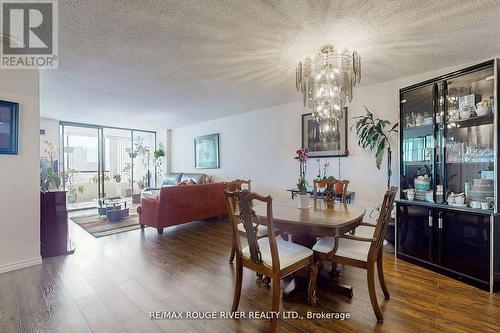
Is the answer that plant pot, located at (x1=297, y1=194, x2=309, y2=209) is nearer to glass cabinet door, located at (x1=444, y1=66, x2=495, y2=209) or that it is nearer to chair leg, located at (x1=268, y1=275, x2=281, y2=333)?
chair leg, located at (x1=268, y1=275, x2=281, y2=333)

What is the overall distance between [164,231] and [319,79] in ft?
11.7

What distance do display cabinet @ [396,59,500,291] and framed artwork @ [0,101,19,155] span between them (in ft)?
15.5

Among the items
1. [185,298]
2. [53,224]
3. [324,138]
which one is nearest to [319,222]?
[185,298]

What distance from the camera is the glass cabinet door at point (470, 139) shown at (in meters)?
2.38

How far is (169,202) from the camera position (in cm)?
A: 402

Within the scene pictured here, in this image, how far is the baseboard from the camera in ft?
8.43

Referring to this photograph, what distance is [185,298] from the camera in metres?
2.09

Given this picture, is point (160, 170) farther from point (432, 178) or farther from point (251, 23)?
point (432, 178)

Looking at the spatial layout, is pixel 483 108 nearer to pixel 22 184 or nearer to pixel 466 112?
pixel 466 112

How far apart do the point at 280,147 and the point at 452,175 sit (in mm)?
2857

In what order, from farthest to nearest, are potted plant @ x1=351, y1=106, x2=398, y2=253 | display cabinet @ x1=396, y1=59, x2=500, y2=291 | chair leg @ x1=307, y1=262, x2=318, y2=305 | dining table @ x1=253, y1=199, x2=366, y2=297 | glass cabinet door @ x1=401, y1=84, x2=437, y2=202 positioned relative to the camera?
potted plant @ x1=351, y1=106, x2=398, y2=253 < glass cabinet door @ x1=401, y1=84, x2=437, y2=202 < display cabinet @ x1=396, y1=59, x2=500, y2=291 < chair leg @ x1=307, y1=262, x2=318, y2=305 < dining table @ x1=253, y1=199, x2=366, y2=297

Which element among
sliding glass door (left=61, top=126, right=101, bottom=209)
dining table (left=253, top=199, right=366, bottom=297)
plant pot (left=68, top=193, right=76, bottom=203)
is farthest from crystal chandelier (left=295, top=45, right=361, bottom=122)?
plant pot (left=68, top=193, right=76, bottom=203)

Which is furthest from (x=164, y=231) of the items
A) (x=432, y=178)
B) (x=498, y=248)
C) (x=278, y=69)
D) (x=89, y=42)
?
(x=498, y=248)

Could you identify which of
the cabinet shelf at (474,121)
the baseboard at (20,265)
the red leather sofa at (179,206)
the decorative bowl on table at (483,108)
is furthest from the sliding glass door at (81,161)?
the decorative bowl on table at (483,108)
